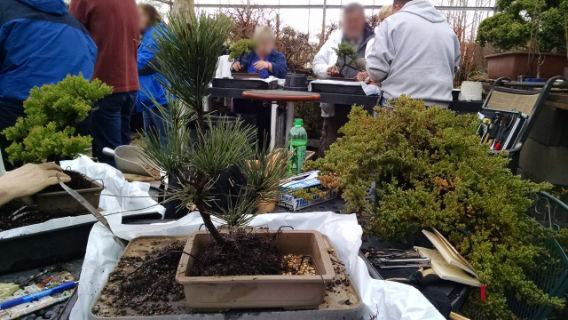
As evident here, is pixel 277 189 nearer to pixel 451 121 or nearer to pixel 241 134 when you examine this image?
pixel 241 134

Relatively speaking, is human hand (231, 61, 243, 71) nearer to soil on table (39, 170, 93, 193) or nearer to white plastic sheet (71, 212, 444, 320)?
soil on table (39, 170, 93, 193)

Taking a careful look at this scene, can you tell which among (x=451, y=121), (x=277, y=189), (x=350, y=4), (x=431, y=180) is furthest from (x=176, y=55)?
(x=350, y=4)

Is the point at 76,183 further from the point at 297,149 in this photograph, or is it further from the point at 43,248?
the point at 297,149

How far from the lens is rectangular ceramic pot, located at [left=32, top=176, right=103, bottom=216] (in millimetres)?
1292

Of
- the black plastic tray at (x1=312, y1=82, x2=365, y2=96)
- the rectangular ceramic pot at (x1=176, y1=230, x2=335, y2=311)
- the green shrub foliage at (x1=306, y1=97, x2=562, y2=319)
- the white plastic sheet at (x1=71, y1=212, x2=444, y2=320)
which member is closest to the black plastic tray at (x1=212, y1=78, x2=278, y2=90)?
the black plastic tray at (x1=312, y1=82, x2=365, y2=96)

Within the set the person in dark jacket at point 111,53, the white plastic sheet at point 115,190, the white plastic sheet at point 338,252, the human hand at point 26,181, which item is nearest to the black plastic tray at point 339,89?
the person in dark jacket at point 111,53

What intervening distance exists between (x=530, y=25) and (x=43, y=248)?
3.67 metres

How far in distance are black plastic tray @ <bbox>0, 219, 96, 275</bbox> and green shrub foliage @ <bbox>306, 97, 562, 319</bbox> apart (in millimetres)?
874

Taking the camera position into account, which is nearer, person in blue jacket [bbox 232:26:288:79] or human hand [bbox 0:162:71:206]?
human hand [bbox 0:162:71:206]

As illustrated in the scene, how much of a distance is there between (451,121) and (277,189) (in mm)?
812

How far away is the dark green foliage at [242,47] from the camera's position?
4320 millimetres

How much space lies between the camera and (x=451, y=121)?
1409 mm

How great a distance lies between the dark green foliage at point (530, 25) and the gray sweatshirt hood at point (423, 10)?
818 millimetres

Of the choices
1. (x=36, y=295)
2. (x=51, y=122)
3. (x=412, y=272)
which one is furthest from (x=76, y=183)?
(x=412, y=272)
